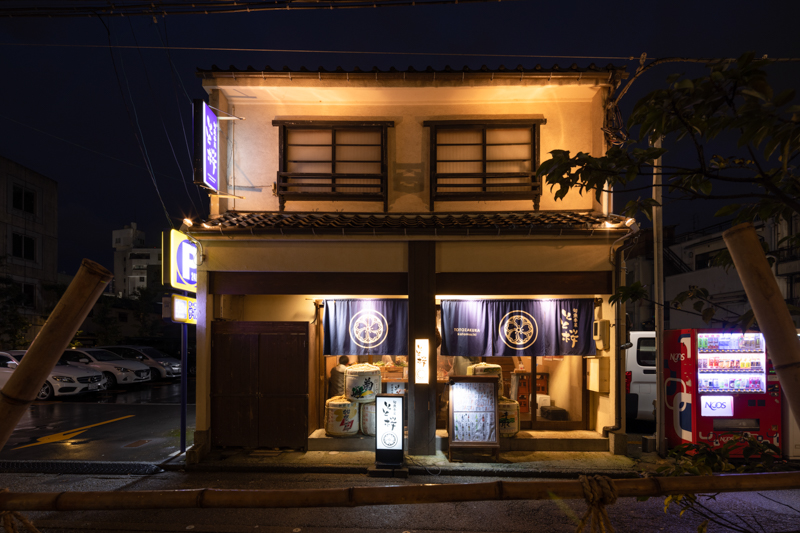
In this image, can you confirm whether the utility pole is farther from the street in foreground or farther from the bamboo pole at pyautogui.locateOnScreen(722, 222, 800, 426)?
the bamboo pole at pyautogui.locateOnScreen(722, 222, 800, 426)

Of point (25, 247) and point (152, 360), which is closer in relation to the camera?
point (152, 360)

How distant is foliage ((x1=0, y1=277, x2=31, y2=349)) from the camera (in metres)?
20.7

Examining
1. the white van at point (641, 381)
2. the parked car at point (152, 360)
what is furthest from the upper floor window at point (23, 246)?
the white van at point (641, 381)

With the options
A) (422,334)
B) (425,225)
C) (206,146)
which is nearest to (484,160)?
(425,225)

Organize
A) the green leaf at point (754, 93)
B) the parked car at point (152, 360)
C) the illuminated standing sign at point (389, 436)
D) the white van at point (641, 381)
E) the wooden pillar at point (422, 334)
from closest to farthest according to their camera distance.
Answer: the green leaf at point (754, 93)
the illuminated standing sign at point (389, 436)
the wooden pillar at point (422, 334)
the white van at point (641, 381)
the parked car at point (152, 360)

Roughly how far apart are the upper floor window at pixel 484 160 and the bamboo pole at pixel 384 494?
26.8 ft

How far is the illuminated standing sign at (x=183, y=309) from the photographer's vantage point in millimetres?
8789

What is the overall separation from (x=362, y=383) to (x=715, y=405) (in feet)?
23.3

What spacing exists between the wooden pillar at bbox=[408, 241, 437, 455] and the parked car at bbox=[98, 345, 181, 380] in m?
16.4

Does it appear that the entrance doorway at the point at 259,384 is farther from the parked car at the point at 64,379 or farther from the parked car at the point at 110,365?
the parked car at the point at 110,365

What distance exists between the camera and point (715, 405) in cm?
907

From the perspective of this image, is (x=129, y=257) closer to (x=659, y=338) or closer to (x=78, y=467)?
(x=78, y=467)

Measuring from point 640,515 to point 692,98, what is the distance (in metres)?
5.84

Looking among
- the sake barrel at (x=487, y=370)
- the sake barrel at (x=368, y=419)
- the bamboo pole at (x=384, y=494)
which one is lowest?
the sake barrel at (x=368, y=419)
